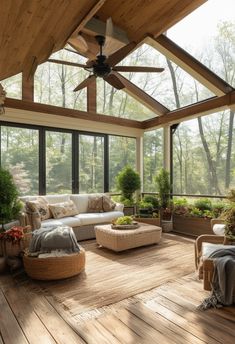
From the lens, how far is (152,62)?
18.9ft

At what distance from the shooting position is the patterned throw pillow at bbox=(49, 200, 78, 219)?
504 cm

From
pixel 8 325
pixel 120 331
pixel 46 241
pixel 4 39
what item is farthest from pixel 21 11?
pixel 120 331

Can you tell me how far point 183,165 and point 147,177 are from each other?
47.4 inches

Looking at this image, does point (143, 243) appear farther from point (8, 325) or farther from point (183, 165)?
point (183, 165)

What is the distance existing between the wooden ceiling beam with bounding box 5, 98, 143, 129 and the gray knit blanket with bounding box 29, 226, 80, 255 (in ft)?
10.5

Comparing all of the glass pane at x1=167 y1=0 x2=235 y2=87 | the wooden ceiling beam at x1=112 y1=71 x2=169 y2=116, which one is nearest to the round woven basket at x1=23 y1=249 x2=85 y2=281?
the glass pane at x1=167 y1=0 x2=235 y2=87

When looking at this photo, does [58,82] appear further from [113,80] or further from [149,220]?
[149,220]

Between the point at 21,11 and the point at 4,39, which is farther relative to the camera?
the point at 4,39

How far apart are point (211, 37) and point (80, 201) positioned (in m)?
4.57

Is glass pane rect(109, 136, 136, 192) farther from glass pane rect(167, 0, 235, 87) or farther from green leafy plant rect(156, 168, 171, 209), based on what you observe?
glass pane rect(167, 0, 235, 87)

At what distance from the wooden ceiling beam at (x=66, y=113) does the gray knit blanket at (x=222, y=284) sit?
4736mm

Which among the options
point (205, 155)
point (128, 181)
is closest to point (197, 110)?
point (205, 155)

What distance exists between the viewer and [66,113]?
598 cm

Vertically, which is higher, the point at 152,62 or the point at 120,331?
the point at 152,62
